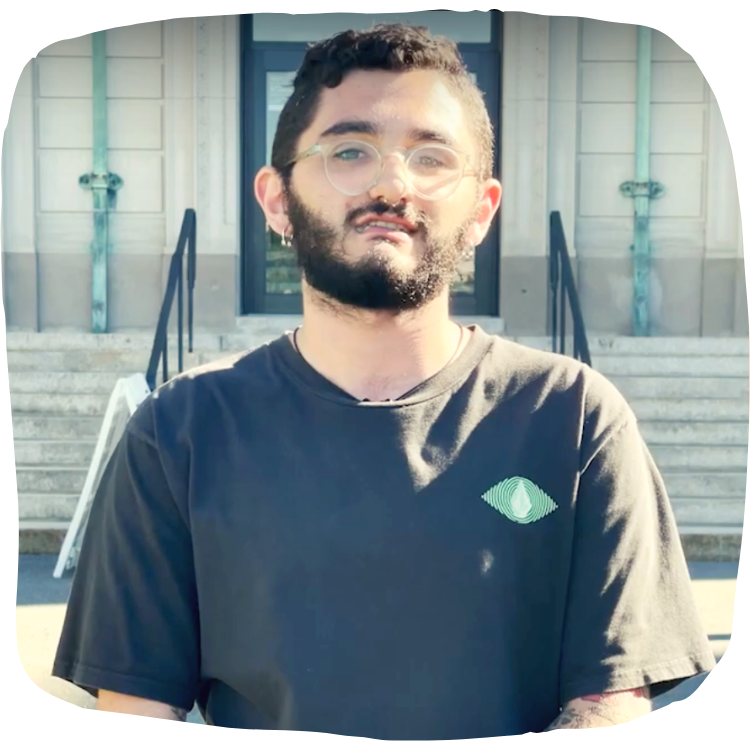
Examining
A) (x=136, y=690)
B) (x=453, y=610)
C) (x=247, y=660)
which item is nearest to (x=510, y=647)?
(x=453, y=610)

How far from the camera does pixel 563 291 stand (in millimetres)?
1634

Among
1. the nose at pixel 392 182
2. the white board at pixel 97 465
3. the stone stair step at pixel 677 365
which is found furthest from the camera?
the white board at pixel 97 465

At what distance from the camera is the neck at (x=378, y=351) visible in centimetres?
126

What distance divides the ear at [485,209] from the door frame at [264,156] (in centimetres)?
12

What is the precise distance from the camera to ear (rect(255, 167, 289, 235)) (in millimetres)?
1261

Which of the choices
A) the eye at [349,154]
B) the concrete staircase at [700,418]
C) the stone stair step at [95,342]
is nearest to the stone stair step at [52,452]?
the stone stair step at [95,342]

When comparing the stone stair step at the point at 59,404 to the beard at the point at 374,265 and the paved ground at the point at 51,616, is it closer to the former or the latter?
the paved ground at the point at 51,616

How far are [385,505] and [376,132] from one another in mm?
373

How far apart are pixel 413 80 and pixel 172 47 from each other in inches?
10.1

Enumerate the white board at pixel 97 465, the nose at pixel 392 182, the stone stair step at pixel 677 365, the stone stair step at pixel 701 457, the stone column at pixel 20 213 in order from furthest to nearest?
the white board at pixel 97 465 < the stone stair step at pixel 677 365 < the stone stair step at pixel 701 457 < the stone column at pixel 20 213 < the nose at pixel 392 182

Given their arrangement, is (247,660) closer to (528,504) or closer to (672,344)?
(528,504)

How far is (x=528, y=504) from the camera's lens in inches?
47.5

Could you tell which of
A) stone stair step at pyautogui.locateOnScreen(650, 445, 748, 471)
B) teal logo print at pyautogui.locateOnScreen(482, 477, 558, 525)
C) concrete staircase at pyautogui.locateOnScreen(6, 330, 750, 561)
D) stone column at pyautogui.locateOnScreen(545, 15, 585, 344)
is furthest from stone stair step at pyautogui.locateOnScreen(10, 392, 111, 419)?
stone stair step at pyautogui.locateOnScreen(650, 445, 748, 471)

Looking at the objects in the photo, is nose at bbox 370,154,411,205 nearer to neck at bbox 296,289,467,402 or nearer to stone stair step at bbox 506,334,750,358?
neck at bbox 296,289,467,402
